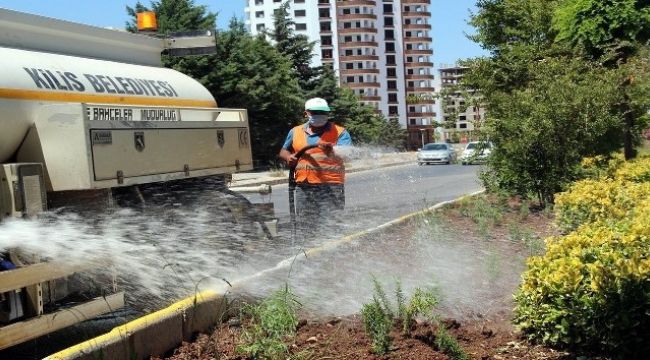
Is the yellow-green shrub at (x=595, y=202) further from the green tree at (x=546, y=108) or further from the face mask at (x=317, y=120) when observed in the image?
the face mask at (x=317, y=120)

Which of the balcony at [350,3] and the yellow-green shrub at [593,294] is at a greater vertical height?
the balcony at [350,3]

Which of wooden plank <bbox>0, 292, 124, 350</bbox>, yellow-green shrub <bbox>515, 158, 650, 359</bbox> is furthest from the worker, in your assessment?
wooden plank <bbox>0, 292, 124, 350</bbox>

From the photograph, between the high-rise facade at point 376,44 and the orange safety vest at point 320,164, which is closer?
the orange safety vest at point 320,164

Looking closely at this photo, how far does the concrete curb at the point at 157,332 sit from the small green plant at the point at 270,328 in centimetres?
35

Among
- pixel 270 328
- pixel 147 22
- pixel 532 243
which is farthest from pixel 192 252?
pixel 532 243

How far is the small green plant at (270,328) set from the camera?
3953mm

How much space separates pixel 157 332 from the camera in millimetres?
4305

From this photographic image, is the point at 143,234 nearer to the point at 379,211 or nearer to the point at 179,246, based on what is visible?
the point at 179,246

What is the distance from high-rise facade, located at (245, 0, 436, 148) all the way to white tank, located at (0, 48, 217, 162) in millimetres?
101064

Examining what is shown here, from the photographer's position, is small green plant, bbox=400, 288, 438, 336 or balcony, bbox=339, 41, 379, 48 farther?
balcony, bbox=339, 41, 379, 48

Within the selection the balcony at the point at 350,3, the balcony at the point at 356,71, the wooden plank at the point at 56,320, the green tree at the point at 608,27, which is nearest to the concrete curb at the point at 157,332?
the wooden plank at the point at 56,320

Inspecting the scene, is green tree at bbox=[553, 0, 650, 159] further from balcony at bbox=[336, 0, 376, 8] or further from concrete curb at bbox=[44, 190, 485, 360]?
balcony at bbox=[336, 0, 376, 8]

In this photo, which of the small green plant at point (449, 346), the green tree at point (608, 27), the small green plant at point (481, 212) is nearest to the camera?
the small green plant at point (449, 346)

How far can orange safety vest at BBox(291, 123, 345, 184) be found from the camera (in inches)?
283
